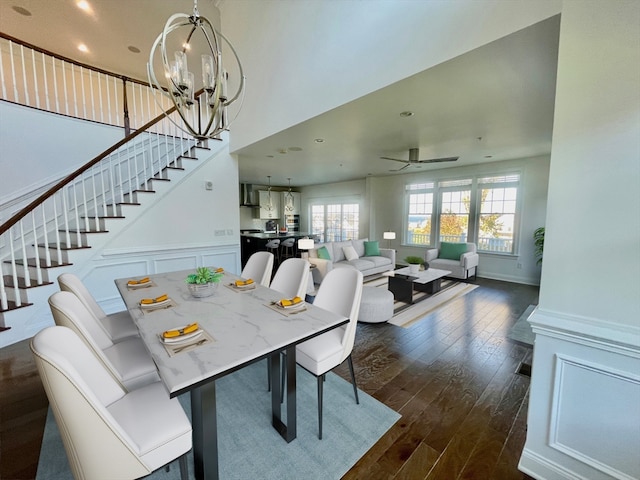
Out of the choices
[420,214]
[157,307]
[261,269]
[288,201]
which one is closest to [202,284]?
[157,307]

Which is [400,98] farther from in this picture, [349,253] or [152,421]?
[349,253]

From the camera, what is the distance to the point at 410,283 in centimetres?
441

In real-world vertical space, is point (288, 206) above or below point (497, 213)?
above

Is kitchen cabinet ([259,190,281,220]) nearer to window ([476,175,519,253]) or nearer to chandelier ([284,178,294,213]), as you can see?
chandelier ([284,178,294,213])

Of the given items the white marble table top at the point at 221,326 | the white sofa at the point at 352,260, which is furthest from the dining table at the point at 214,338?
the white sofa at the point at 352,260

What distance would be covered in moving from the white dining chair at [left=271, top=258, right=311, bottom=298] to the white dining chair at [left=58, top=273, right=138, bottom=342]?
46.3 inches

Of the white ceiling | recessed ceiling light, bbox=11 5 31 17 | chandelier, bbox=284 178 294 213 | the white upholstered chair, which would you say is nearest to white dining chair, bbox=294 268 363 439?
the white upholstered chair

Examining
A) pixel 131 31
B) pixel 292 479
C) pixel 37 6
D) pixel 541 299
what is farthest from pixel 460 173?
pixel 37 6

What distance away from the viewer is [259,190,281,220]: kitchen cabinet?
1016 cm

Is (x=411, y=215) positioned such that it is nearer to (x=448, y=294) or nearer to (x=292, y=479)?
(x=448, y=294)

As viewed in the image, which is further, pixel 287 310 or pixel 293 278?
pixel 293 278

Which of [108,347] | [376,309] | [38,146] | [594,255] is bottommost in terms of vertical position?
[376,309]

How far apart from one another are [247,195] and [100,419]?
9.51m

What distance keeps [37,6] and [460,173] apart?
8.22m
